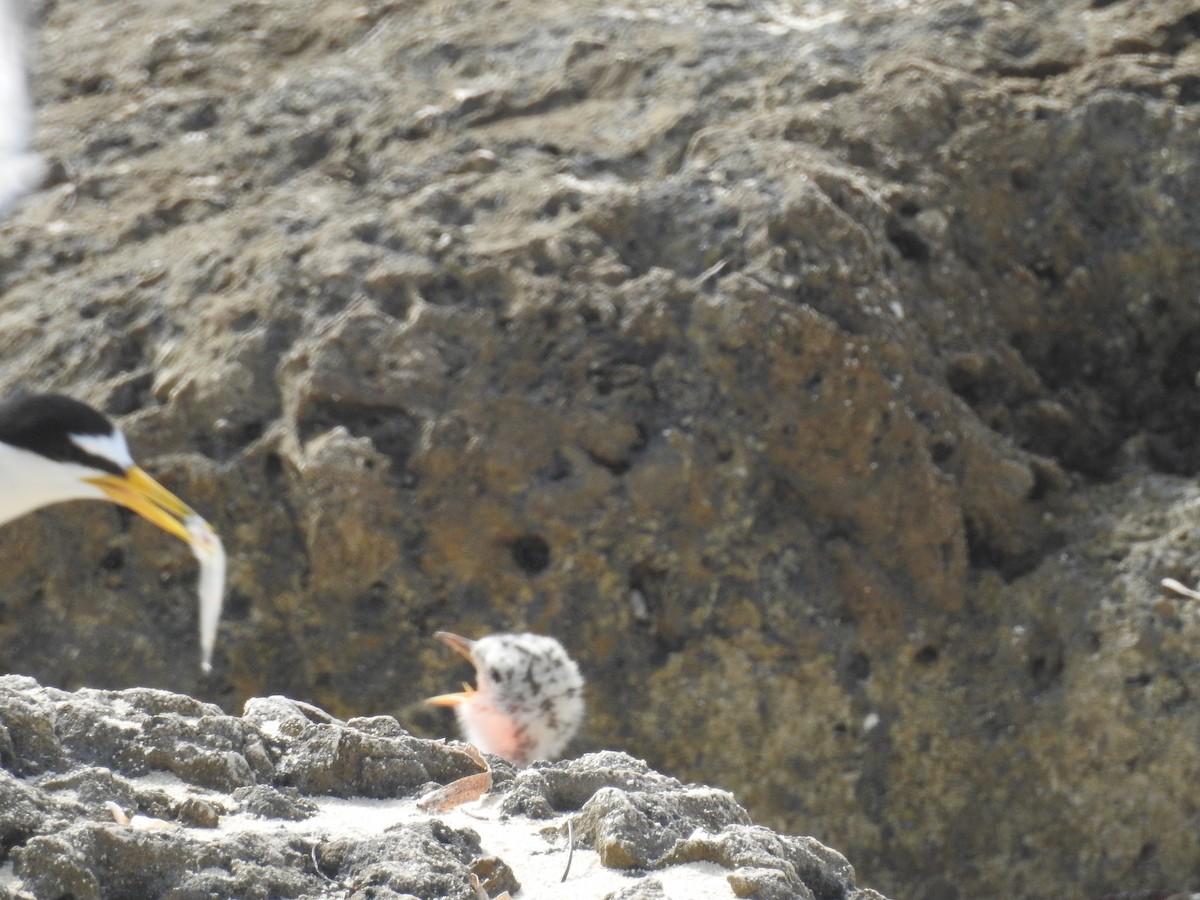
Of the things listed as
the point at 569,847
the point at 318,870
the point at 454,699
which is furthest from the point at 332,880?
the point at 454,699

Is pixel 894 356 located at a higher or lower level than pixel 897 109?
lower

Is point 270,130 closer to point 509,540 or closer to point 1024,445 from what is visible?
point 509,540

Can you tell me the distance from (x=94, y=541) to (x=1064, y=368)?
3871 millimetres

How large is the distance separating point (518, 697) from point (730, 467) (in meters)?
1.16

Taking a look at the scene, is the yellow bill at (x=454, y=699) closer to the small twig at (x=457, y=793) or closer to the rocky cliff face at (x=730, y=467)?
the rocky cliff face at (x=730, y=467)

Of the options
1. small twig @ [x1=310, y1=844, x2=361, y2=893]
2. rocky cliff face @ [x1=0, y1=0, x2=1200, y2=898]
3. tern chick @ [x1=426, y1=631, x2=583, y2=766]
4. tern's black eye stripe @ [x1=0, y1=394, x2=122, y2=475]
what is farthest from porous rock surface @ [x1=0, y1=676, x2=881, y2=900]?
rocky cliff face @ [x1=0, y1=0, x2=1200, y2=898]

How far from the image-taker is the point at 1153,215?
21.8 feet

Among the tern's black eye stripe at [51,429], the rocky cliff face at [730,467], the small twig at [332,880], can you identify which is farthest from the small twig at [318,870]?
the rocky cliff face at [730,467]

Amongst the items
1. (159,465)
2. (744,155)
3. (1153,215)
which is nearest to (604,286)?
(744,155)

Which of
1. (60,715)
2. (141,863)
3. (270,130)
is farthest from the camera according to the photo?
(270,130)

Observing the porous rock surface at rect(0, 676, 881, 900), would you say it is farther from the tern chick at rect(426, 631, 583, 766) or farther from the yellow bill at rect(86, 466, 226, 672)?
the tern chick at rect(426, 631, 583, 766)

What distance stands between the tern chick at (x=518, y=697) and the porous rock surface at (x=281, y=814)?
65.1 inches

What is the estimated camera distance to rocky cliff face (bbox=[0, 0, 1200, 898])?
226 inches

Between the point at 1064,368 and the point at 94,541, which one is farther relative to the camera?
the point at 1064,368
